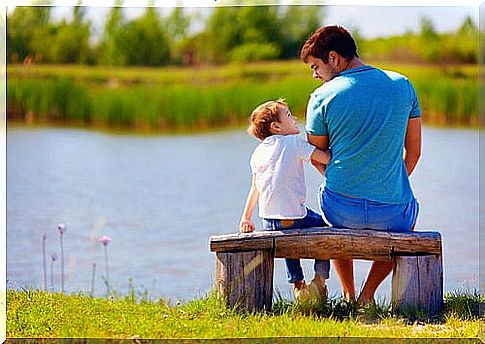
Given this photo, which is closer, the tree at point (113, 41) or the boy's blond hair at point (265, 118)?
the boy's blond hair at point (265, 118)

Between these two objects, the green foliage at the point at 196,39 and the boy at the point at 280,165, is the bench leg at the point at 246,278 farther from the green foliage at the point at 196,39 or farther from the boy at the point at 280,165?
the green foliage at the point at 196,39

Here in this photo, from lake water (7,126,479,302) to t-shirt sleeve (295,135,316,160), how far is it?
2.57 ft

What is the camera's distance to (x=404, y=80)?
5508 millimetres

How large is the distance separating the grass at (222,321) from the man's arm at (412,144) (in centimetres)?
80

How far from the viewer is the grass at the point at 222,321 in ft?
17.4

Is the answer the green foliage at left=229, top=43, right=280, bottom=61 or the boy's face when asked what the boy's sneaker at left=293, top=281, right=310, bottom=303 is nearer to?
the boy's face

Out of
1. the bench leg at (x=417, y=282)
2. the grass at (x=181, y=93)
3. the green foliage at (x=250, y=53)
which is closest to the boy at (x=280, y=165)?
the bench leg at (x=417, y=282)

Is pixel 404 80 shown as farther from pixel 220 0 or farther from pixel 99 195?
pixel 99 195

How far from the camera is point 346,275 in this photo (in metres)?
5.70

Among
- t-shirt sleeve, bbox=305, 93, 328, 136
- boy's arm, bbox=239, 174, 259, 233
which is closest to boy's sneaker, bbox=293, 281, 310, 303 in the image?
boy's arm, bbox=239, 174, 259, 233

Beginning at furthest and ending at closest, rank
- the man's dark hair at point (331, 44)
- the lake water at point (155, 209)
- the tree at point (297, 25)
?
1. the tree at point (297, 25)
2. the lake water at point (155, 209)
3. the man's dark hair at point (331, 44)

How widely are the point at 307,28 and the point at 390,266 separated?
159 centimetres

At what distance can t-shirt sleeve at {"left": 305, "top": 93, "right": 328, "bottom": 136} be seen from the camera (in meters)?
5.46

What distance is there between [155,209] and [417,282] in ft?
5.77
